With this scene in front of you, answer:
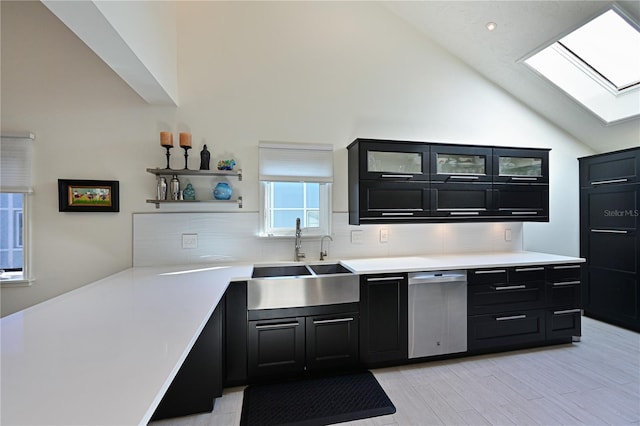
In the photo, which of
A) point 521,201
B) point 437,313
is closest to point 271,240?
point 437,313

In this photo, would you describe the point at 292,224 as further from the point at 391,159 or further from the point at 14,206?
the point at 14,206

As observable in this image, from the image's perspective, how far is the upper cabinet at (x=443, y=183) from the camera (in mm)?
2668

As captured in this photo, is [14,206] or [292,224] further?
[292,224]

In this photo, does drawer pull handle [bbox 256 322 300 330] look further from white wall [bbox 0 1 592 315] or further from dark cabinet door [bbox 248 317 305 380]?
white wall [bbox 0 1 592 315]

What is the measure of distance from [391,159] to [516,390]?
7.08 feet

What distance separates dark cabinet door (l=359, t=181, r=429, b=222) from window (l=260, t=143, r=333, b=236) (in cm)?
43

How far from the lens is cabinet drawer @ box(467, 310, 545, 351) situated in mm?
2514

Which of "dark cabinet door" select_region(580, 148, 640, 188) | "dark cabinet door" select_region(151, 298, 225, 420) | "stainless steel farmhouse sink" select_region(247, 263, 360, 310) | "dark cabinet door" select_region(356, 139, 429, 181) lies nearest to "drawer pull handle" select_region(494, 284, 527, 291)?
"dark cabinet door" select_region(356, 139, 429, 181)

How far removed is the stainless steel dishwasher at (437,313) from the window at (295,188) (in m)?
1.06

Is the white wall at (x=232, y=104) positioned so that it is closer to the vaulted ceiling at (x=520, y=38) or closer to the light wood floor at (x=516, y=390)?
the vaulted ceiling at (x=520, y=38)

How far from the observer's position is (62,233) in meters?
2.43

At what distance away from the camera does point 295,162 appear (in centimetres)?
279

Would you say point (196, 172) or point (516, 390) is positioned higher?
point (196, 172)

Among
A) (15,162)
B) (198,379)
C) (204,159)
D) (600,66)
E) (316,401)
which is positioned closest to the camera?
(198,379)
